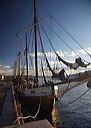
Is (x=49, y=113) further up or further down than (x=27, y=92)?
further down

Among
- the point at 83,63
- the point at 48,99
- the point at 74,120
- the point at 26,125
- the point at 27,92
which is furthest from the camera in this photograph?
the point at 74,120

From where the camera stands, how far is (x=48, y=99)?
846 inches

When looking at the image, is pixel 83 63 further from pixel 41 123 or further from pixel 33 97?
pixel 41 123

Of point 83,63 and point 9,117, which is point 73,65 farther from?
point 9,117

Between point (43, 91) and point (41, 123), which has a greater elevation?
point (43, 91)

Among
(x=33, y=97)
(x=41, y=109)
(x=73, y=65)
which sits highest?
(x=73, y=65)

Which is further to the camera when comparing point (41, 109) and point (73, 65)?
point (41, 109)

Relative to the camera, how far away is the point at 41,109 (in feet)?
71.3

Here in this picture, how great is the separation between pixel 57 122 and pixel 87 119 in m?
4.55

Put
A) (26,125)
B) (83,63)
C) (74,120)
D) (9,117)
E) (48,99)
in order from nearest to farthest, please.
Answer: (26,125) → (9,117) → (83,63) → (48,99) → (74,120)

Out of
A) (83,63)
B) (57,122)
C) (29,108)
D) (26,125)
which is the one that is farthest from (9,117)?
(57,122)

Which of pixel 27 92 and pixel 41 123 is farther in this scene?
pixel 27 92

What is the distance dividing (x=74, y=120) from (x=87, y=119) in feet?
6.26

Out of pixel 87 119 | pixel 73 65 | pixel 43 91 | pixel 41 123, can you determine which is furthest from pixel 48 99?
pixel 41 123
